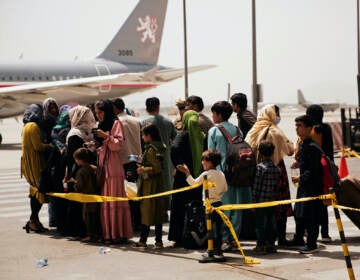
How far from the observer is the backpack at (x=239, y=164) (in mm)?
9195

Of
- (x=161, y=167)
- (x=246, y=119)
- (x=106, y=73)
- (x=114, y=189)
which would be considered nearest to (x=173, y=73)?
(x=106, y=73)

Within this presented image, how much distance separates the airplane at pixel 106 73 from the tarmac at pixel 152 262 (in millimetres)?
24000

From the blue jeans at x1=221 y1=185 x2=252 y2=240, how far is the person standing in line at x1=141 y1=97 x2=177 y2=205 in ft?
5.93

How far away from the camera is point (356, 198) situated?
9641 millimetres

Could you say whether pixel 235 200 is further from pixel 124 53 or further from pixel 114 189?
pixel 124 53

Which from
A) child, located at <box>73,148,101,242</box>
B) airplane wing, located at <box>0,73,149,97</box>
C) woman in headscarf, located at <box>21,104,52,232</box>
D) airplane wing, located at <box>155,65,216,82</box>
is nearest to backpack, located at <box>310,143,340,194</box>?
child, located at <box>73,148,101,242</box>

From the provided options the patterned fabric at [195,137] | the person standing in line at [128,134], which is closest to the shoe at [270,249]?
the patterned fabric at [195,137]

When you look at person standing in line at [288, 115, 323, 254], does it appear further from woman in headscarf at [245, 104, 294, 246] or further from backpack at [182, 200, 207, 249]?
backpack at [182, 200, 207, 249]

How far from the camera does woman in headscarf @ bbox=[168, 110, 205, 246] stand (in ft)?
32.0

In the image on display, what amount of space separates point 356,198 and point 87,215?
3.44 metres

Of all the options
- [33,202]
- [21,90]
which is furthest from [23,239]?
[21,90]

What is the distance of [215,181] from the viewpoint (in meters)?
9.09

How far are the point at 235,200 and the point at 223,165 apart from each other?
44 cm

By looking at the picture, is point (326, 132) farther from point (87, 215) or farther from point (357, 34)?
point (357, 34)
